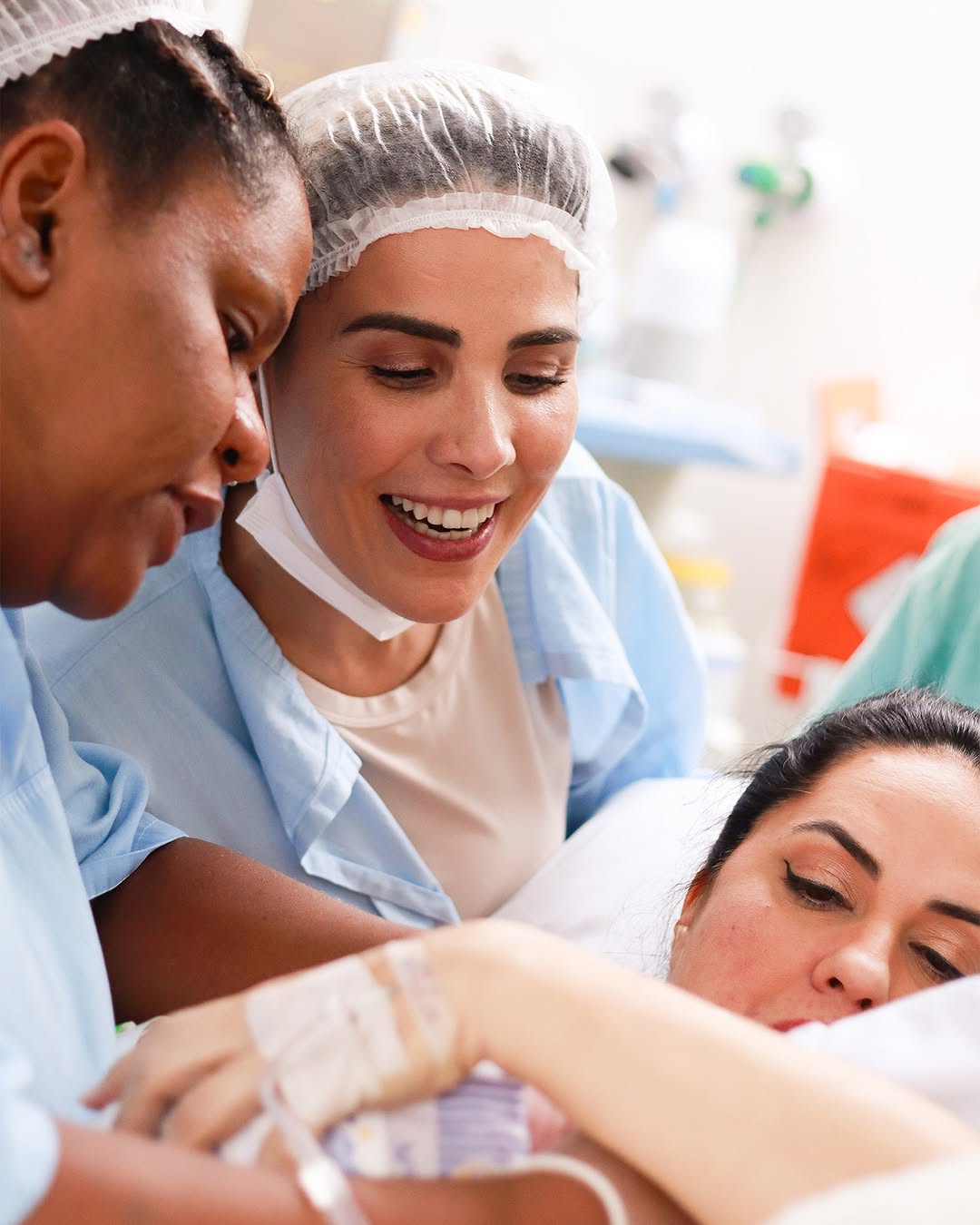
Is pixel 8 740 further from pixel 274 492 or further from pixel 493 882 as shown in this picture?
pixel 493 882

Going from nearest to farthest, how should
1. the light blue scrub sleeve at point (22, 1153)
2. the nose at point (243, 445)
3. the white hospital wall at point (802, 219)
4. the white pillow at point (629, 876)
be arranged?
the light blue scrub sleeve at point (22, 1153), the nose at point (243, 445), the white pillow at point (629, 876), the white hospital wall at point (802, 219)

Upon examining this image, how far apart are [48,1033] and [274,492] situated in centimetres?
74

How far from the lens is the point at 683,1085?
79 centimetres

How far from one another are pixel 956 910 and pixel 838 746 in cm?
26

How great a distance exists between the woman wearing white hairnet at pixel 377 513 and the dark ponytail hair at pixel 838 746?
353mm

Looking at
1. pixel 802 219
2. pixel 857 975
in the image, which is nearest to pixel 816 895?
pixel 857 975

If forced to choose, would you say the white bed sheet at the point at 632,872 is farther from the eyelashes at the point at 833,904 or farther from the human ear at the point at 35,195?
the human ear at the point at 35,195

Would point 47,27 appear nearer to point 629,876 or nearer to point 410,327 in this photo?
point 410,327

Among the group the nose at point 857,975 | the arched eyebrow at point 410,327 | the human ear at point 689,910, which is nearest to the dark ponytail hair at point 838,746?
the human ear at point 689,910

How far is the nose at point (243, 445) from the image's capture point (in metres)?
1.03

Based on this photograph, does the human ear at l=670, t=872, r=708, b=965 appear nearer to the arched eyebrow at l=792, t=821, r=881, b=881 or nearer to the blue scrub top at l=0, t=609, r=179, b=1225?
the arched eyebrow at l=792, t=821, r=881, b=881

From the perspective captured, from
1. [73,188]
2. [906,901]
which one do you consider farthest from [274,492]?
[906,901]

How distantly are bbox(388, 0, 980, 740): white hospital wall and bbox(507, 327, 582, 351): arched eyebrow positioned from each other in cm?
247

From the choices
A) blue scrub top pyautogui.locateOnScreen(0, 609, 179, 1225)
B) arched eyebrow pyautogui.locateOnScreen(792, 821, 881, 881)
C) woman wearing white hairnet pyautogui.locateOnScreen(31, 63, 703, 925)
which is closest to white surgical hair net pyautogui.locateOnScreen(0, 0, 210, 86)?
blue scrub top pyautogui.locateOnScreen(0, 609, 179, 1225)
